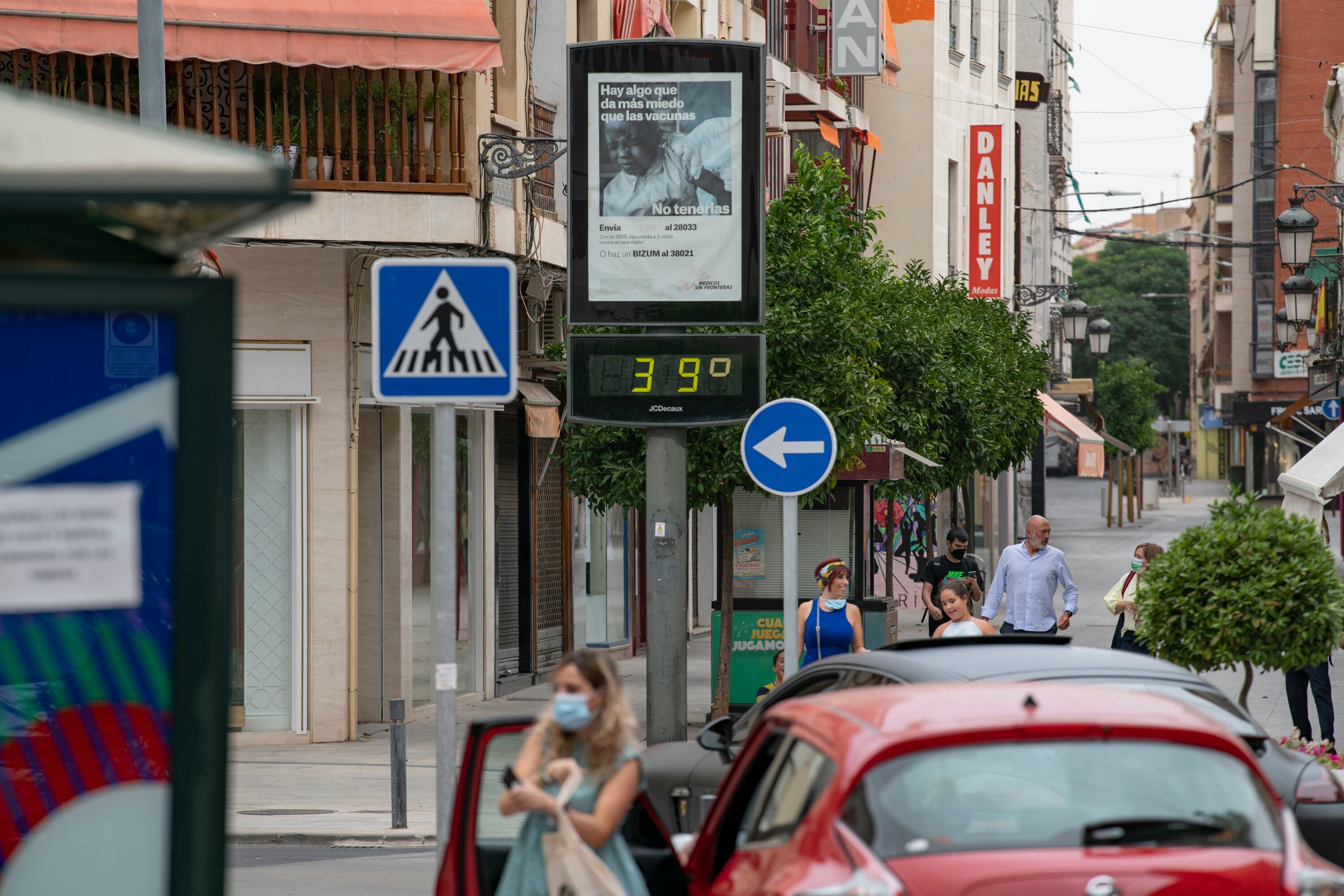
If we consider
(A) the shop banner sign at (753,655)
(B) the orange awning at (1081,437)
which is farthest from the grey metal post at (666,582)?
(B) the orange awning at (1081,437)

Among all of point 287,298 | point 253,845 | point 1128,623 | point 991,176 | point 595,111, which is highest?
point 991,176

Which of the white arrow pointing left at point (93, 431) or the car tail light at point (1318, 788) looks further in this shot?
the car tail light at point (1318, 788)

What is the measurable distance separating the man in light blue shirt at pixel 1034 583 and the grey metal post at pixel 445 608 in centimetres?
933

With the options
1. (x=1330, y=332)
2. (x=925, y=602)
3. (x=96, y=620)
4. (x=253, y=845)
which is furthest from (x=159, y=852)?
(x=1330, y=332)

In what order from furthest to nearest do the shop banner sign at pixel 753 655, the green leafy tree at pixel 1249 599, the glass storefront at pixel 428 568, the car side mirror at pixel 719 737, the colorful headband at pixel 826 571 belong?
1. the glass storefront at pixel 428 568
2. the shop banner sign at pixel 753 655
3. the colorful headband at pixel 826 571
4. the green leafy tree at pixel 1249 599
5. the car side mirror at pixel 719 737

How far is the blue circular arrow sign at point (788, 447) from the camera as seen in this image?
11523mm

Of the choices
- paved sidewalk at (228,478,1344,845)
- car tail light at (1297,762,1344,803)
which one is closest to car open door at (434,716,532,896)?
paved sidewalk at (228,478,1344,845)

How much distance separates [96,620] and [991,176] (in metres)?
41.1

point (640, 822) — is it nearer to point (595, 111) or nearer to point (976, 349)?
point (595, 111)

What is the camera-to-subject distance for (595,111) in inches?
523

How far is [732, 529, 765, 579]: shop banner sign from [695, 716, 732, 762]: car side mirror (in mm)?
9227

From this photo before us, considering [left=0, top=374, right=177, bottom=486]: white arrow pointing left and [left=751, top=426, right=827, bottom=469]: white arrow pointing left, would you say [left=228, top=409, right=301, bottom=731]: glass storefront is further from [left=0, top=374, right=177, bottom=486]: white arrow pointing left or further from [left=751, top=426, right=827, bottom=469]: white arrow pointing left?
[left=0, top=374, right=177, bottom=486]: white arrow pointing left

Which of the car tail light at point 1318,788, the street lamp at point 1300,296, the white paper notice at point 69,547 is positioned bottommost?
the car tail light at point 1318,788

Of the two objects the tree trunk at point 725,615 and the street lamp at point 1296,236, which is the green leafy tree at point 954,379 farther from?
the street lamp at point 1296,236
